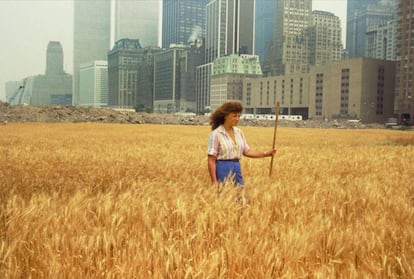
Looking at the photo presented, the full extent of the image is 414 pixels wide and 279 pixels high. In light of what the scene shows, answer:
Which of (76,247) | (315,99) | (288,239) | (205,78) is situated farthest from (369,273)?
(205,78)

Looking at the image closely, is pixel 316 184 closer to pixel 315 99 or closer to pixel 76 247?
pixel 76 247

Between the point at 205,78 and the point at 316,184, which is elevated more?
the point at 205,78

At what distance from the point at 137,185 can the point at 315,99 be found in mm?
A: 129181

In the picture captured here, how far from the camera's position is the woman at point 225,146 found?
24.7 ft

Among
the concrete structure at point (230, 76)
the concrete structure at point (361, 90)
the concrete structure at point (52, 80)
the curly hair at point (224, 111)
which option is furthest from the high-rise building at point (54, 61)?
the curly hair at point (224, 111)

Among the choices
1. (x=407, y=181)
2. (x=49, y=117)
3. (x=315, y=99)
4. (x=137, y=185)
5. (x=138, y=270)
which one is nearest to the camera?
(x=138, y=270)

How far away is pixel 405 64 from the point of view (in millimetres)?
112438

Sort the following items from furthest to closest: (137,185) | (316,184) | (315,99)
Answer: (315,99)
(316,184)
(137,185)

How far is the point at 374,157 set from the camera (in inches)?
624

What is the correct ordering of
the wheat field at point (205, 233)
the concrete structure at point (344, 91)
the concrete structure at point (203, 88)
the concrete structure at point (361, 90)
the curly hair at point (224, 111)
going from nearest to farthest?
the wheat field at point (205, 233), the curly hair at point (224, 111), the concrete structure at point (361, 90), the concrete structure at point (344, 91), the concrete structure at point (203, 88)

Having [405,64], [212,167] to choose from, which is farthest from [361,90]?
[212,167]

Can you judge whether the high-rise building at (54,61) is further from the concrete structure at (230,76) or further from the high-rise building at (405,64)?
the high-rise building at (405,64)

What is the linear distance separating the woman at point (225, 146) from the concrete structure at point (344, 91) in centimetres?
11234

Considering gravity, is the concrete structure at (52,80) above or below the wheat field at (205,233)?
above
